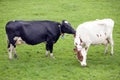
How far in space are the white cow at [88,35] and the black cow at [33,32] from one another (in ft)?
1.86

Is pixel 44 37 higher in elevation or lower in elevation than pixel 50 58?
higher

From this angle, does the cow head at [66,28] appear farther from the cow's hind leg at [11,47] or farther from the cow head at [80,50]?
the cow's hind leg at [11,47]

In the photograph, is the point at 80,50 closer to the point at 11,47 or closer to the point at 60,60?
the point at 60,60

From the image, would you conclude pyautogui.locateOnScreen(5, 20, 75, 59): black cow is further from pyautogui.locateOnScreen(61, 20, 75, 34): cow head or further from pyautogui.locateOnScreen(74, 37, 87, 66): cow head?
pyautogui.locateOnScreen(74, 37, 87, 66): cow head

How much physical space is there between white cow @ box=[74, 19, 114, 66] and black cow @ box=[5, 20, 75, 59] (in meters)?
0.57

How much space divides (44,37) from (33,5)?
11873mm

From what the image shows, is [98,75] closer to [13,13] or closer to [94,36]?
[94,36]

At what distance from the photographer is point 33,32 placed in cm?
1270

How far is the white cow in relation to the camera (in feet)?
39.3

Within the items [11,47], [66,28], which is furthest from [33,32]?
[66,28]

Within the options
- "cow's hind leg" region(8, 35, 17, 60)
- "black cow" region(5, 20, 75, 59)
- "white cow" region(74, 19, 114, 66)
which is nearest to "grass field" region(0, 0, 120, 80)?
"cow's hind leg" region(8, 35, 17, 60)

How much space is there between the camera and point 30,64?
1252 cm

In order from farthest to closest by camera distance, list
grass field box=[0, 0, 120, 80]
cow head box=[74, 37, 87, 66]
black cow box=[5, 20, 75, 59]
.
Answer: black cow box=[5, 20, 75, 59] → cow head box=[74, 37, 87, 66] → grass field box=[0, 0, 120, 80]

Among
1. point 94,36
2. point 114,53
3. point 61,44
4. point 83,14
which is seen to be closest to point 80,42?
point 94,36
